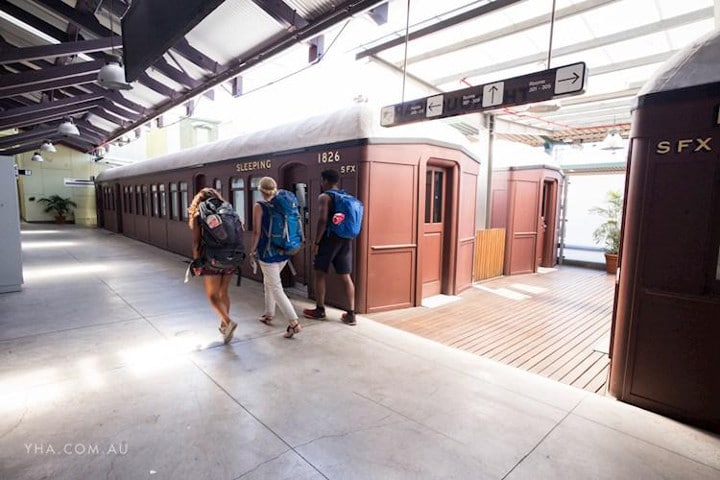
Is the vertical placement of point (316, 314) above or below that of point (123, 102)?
below

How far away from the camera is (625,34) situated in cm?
581

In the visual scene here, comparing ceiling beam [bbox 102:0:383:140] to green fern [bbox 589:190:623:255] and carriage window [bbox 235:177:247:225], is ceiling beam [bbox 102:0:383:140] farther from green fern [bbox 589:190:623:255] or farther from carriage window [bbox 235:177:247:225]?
green fern [bbox 589:190:623:255]

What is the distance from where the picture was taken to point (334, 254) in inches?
185

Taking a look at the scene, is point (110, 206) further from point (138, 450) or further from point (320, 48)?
point (138, 450)

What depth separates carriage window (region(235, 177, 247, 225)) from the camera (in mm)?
7737

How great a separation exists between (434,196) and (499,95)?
2.86 meters

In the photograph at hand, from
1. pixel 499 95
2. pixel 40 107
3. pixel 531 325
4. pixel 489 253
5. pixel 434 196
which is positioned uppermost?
pixel 40 107

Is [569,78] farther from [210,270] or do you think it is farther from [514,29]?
[514,29]

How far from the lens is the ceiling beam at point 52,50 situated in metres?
5.48

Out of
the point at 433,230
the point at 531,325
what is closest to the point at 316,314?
the point at 433,230

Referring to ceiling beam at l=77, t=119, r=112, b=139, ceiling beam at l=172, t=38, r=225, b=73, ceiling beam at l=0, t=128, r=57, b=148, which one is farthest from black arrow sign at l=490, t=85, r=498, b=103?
ceiling beam at l=77, t=119, r=112, b=139

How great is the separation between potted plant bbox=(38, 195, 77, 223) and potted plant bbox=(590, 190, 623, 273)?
24.6 m

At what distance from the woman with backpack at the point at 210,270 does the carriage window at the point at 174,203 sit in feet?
24.2

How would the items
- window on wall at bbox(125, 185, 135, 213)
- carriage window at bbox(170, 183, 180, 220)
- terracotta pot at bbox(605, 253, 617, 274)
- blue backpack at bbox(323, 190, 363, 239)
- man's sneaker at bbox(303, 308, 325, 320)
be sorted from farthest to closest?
1. window on wall at bbox(125, 185, 135, 213)
2. carriage window at bbox(170, 183, 180, 220)
3. terracotta pot at bbox(605, 253, 617, 274)
4. man's sneaker at bbox(303, 308, 325, 320)
5. blue backpack at bbox(323, 190, 363, 239)
